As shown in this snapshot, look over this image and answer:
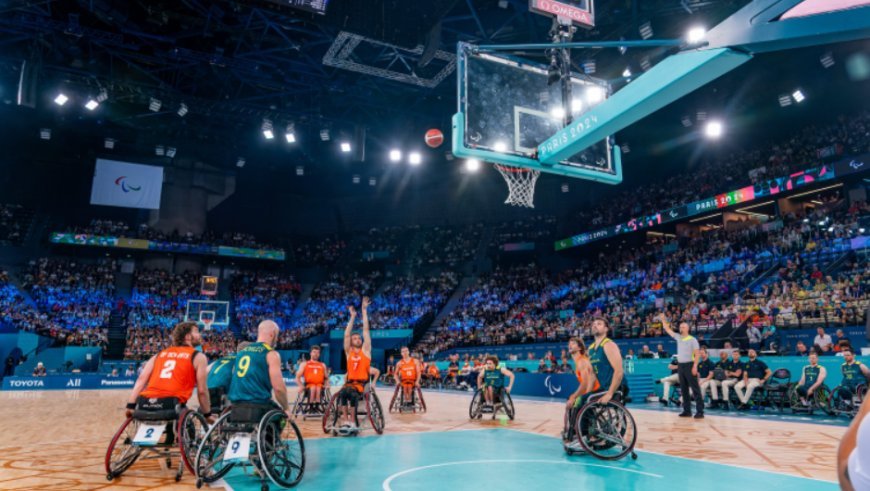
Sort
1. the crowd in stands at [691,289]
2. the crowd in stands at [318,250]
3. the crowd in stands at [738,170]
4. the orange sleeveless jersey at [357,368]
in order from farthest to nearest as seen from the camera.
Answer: the crowd in stands at [318,250] < the crowd in stands at [738,170] < the crowd in stands at [691,289] < the orange sleeveless jersey at [357,368]

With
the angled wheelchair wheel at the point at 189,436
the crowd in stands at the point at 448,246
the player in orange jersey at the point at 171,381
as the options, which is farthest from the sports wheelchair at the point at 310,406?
the crowd in stands at the point at 448,246

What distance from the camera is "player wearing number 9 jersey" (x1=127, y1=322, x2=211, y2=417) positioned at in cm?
559

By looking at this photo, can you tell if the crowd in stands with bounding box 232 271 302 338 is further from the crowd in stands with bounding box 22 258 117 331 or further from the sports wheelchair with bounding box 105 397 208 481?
the sports wheelchair with bounding box 105 397 208 481

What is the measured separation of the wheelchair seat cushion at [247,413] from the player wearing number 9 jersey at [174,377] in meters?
0.65

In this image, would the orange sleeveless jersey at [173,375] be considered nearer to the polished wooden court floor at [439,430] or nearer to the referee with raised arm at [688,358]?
the polished wooden court floor at [439,430]

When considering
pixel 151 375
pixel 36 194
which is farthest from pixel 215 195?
pixel 151 375

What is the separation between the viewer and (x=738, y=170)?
2559 centimetres

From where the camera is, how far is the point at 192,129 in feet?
100

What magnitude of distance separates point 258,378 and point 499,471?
9.36 ft

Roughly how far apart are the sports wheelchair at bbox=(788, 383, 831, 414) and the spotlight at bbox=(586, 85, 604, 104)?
26.6 ft

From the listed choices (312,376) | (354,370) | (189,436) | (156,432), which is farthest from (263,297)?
(156,432)

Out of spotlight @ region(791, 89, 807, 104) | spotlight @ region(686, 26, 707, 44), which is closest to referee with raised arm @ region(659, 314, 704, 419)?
spotlight @ region(686, 26, 707, 44)

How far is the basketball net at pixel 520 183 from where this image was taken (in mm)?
10836

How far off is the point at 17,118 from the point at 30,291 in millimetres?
9998
